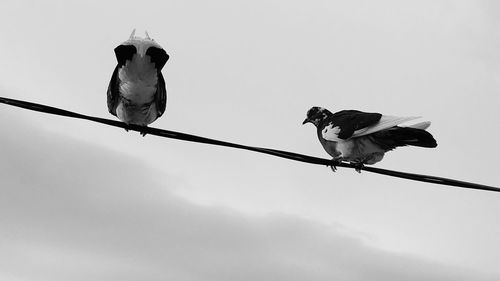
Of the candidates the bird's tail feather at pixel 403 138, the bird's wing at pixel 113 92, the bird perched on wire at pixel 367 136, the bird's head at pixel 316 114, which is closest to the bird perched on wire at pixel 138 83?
the bird's wing at pixel 113 92

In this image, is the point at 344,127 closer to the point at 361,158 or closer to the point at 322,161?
the point at 361,158

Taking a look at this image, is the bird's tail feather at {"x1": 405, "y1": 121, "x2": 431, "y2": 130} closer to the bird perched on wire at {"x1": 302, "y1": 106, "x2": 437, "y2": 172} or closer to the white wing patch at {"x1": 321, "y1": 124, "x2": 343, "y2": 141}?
the bird perched on wire at {"x1": 302, "y1": 106, "x2": 437, "y2": 172}

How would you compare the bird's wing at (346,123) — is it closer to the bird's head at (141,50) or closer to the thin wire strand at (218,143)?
the thin wire strand at (218,143)

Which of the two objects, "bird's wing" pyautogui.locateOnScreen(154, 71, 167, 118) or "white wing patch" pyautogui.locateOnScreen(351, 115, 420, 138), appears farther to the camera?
"white wing patch" pyautogui.locateOnScreen(351, 115, 420, 138)

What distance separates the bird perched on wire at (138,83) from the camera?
323 inches

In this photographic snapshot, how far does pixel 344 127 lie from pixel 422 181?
2.91 m

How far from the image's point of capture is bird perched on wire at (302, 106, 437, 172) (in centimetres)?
1006

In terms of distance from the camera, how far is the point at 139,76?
8.76m

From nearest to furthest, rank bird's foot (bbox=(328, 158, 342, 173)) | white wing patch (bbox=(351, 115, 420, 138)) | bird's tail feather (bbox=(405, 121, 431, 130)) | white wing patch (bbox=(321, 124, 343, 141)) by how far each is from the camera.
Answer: bird's foot (bbox=(328, 158, 342, 173)) < white wing patch (bbox=(351, 115, 420, 138)) < bird's tail feather (bbox=(405, 121, 431, 130)) < white wing patch (bbox=(321, 124, 343, 141))

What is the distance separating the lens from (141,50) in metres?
8.20

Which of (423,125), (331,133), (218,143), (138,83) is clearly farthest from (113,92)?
(423,125)

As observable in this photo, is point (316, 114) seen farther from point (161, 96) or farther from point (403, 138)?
point (161, 96)

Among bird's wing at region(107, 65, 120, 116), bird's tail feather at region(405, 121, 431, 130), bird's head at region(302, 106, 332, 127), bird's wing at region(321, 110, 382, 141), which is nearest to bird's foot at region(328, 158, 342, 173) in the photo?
bird's wing at region(321, 110, 382, 141)

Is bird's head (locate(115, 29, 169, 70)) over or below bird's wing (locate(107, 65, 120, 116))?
below
